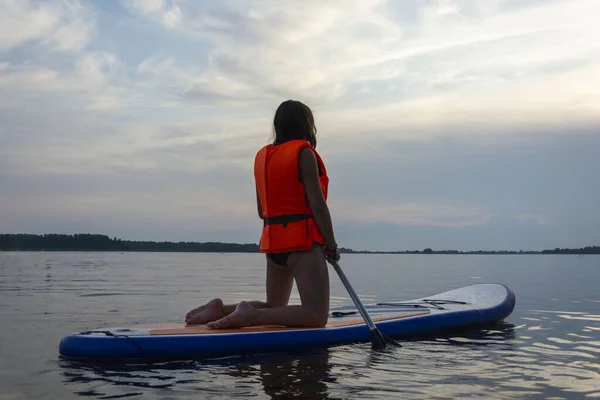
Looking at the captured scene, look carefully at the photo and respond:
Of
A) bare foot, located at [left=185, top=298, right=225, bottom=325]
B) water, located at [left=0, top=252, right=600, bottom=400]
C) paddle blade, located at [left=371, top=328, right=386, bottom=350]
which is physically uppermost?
bare foot, located at [left=185, top=298, right=225, bottom=325]

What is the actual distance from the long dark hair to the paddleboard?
1.65 meters

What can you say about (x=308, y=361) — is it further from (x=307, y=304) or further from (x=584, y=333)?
(x=584, y=333)

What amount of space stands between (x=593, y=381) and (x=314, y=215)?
2360mm

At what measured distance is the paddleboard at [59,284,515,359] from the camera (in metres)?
4.53

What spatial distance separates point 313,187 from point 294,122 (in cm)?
64

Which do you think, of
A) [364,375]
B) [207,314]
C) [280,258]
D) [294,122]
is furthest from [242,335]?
[294,122]

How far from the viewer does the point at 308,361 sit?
4746mm

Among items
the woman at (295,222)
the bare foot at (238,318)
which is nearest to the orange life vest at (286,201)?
the woman at (295,222)

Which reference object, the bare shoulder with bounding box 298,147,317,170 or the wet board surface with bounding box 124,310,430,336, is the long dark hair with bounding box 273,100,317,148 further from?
the wet board surface with bounding box 124,310,430,336

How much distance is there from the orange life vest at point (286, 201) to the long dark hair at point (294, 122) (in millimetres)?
147

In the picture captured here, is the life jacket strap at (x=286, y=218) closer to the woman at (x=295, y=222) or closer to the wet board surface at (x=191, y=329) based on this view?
the woman at (x=295, y=222)

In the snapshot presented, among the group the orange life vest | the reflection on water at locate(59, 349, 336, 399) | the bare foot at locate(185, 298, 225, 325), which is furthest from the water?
the orange life vest

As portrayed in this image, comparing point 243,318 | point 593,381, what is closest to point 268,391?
point 243,318

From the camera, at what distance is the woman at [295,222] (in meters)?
5.04
